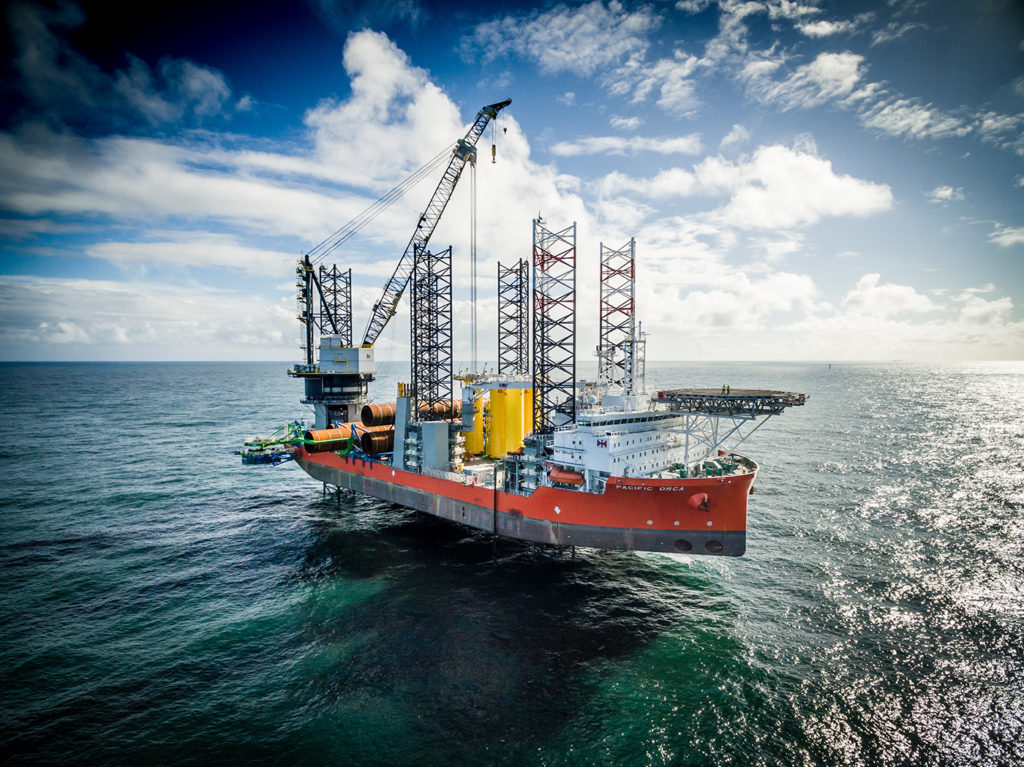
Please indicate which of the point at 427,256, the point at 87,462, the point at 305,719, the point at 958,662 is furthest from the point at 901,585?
the point at 87,462

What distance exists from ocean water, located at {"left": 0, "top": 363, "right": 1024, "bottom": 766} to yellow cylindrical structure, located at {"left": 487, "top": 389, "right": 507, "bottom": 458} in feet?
23.2

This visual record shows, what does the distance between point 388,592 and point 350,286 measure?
34.1 meters

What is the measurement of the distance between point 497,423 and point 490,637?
18.1 metres

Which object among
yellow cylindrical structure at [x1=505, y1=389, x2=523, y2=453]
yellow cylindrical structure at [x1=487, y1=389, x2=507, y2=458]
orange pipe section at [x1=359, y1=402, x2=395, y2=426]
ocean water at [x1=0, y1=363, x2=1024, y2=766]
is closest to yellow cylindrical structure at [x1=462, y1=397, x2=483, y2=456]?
yellow cylindrical structure at [x1=487, y1=389, x2=507, y2=458]

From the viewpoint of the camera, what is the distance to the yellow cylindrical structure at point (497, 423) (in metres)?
36.3

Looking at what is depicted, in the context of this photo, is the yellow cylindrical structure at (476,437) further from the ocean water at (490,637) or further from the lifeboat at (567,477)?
the lifeboat at (567,477)

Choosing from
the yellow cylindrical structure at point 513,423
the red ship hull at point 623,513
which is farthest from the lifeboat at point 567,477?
the yellow cylindrical structure at point 513,423

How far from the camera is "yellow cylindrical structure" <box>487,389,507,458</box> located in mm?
36312

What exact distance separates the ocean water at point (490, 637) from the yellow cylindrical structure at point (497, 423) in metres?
7.08

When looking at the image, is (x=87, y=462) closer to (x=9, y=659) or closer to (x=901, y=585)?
(x=9, y=659)

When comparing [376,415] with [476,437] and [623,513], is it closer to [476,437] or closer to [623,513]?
[476,437]

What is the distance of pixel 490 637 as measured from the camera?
20.8 m

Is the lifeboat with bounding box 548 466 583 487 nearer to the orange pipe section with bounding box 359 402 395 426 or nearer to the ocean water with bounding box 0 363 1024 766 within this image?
the ocean water with bounding box 0 363 1024 766

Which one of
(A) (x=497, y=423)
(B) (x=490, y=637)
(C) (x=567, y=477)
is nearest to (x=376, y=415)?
(A) (x=497, y=423)
